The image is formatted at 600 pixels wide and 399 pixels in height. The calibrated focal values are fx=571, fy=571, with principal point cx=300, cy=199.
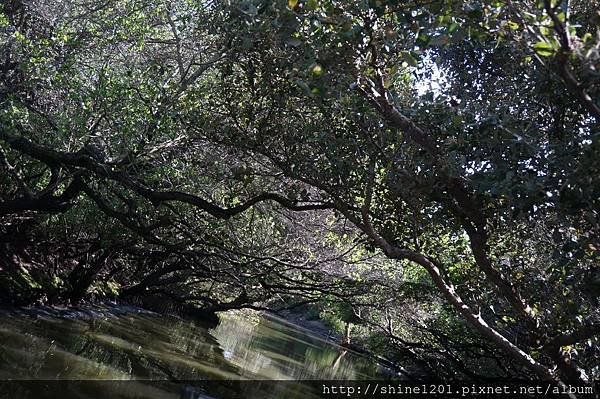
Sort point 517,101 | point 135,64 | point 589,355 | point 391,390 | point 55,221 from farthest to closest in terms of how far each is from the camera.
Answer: point 391,390 < point 55,221 < point 135,64 < point 589,355 < point 517,101

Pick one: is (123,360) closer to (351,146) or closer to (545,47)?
(351,146)

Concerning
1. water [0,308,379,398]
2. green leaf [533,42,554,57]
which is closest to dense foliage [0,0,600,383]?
green leaf [533,42,554,57]

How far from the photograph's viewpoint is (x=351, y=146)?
7098 mm

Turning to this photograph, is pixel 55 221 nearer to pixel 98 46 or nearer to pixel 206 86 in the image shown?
pixel 98 46

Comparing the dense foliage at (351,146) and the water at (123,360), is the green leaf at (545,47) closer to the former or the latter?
the dense foliage at (351,146)

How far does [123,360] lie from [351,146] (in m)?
6.85

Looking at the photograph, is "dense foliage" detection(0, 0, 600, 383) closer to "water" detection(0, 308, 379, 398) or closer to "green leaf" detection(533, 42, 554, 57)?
"green leaf" detection(533, 42, 554, 57)

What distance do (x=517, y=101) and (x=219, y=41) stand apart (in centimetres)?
428

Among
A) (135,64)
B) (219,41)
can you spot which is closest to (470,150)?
(219,41)

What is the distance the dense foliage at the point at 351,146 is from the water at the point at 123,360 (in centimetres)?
156

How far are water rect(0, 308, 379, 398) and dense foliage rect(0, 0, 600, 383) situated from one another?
156cm

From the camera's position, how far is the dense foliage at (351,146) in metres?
5.07

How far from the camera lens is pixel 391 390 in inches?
646

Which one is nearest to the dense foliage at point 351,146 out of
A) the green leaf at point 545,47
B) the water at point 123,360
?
the green leaf at point 545,47
